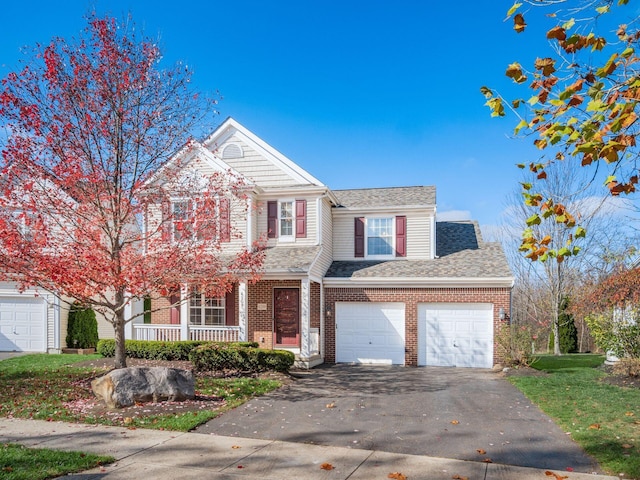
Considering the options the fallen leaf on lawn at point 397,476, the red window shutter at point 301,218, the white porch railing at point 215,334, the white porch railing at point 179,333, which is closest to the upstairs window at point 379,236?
the red window shutter at point 301,218

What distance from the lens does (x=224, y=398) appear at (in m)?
11.2

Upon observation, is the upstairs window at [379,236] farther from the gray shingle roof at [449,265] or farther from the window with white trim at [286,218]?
the window with white trim at [286,218]

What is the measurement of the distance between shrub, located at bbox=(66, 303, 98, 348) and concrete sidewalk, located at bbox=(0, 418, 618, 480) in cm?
1189

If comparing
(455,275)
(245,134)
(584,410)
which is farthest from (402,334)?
(245,134)

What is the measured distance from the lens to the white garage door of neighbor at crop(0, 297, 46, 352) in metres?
19.5

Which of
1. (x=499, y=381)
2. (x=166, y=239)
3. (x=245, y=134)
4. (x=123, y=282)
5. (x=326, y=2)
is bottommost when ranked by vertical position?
(x=499, y=381)

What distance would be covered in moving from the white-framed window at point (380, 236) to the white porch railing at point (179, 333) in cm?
599

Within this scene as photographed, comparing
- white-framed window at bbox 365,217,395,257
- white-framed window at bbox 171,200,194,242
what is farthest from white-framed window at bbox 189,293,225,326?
white-framed window at bbox 365,217,395,257

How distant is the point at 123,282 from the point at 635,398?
1148 cm

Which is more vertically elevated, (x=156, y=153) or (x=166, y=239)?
(x=156, y=153)

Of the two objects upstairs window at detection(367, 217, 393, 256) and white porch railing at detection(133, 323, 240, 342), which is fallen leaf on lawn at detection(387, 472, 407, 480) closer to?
white porch railing at detection(133, 323, 240, 342)

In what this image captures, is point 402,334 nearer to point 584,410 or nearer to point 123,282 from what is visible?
point 584,410

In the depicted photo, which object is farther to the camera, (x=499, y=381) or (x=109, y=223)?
(x=499, y=381)

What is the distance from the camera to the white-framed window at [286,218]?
1878cm
